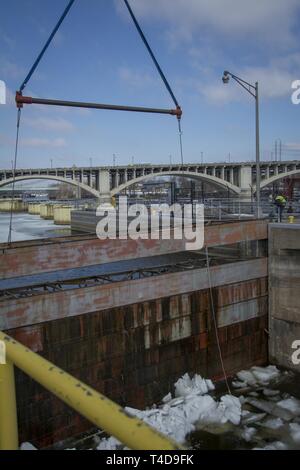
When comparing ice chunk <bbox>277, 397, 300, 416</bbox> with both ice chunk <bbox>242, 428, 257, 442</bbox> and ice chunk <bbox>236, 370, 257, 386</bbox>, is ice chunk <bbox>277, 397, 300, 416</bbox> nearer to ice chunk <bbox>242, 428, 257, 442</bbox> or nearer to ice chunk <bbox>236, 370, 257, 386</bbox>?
ice chunk <bbox>236, 370, 257, 386</bbox>

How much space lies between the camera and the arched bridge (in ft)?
254

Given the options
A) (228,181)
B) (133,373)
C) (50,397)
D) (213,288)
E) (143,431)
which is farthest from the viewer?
(228,181)

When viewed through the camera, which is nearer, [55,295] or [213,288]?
[55,295]

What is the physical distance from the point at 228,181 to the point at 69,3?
76928mm

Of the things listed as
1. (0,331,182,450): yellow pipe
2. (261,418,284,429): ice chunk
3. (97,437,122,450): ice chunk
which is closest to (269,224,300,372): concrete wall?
(261,418,284,429): ice chunk

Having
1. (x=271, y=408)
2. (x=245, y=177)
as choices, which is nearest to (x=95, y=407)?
(x=271, y=408)

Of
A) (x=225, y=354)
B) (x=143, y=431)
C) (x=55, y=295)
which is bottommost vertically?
A: (x=225, y=354)

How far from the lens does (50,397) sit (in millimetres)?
10836

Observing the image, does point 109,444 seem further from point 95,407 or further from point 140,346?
point 95,407

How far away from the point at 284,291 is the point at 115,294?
713 centimetres

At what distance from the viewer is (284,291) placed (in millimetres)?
15305

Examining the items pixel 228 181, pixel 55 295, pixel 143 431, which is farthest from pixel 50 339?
pixel 228 181
